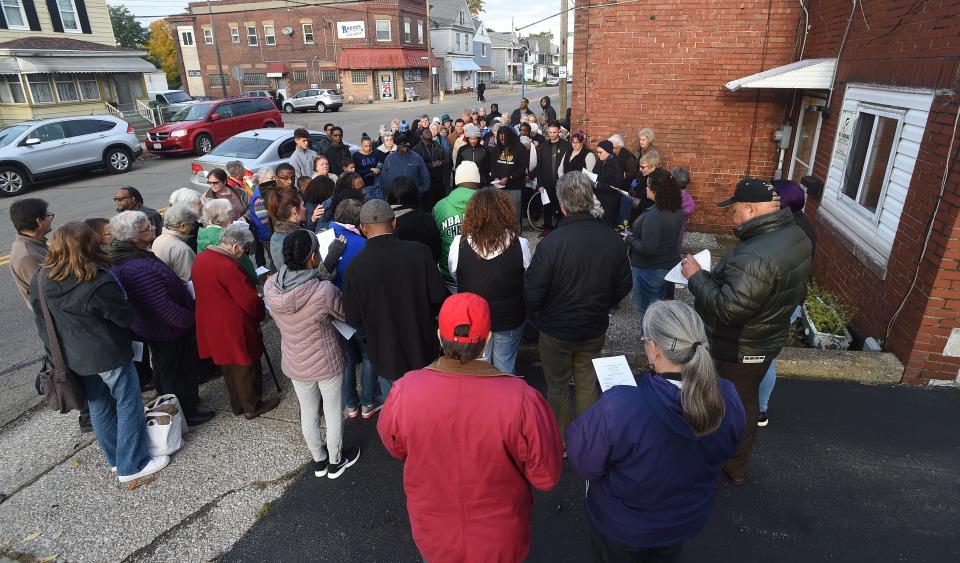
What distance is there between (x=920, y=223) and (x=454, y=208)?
12.3ft

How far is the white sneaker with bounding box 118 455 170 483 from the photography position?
12.2ft

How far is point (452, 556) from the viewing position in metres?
2.15

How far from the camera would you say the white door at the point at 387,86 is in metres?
43.4

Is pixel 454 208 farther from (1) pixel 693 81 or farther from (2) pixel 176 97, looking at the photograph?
(2) pixel 176 97

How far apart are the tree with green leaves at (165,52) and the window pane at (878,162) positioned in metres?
57.5

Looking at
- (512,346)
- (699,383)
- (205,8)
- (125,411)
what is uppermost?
(205,8)

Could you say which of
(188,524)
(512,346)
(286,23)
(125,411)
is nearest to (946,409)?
(512,346)

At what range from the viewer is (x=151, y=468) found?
3.81 m

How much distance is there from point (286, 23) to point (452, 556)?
48.9 meters

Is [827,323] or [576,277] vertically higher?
[576,277]

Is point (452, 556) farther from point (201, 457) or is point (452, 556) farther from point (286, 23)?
point (286, 23)

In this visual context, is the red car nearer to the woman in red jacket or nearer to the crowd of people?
the crowd of people

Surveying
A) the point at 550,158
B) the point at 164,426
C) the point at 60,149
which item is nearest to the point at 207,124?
the point at 60,149

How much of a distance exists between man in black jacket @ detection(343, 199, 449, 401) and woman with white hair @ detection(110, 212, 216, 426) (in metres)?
1.54
